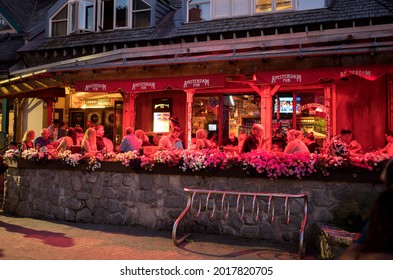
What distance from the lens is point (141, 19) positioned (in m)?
14.9

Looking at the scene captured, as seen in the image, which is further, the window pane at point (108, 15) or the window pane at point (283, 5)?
the window pane at point (108, 15)

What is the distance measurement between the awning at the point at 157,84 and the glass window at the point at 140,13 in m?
4.29

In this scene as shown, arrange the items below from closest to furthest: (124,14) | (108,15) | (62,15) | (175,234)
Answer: (175,234)
(124,14)
(108,15)
(62,15)

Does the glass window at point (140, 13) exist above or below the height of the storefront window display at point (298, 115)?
above

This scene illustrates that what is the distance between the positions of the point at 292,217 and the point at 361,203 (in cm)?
110

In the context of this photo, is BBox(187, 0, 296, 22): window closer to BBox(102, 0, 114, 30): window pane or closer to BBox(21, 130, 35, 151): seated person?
BBox(102, 0, 114, 30): window pane

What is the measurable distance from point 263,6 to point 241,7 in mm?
722

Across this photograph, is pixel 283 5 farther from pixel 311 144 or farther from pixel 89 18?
pixel 89 18

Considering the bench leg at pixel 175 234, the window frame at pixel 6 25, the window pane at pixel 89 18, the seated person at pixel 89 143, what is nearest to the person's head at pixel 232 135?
the seated person at pixel 89 143

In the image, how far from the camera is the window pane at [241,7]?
13.0m

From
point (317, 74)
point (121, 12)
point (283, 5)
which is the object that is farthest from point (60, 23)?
point (317, 74)

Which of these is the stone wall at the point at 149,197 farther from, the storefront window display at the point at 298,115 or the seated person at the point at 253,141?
the storefront window display at the point at 298,115

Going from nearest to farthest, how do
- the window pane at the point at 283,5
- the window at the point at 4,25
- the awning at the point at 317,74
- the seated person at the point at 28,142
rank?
the awning at the point at 317,74 → the seated person at the point at 28,142 → the window pane at the point at 283,5 → the window at the point at 4,25

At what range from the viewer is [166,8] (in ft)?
50.8
